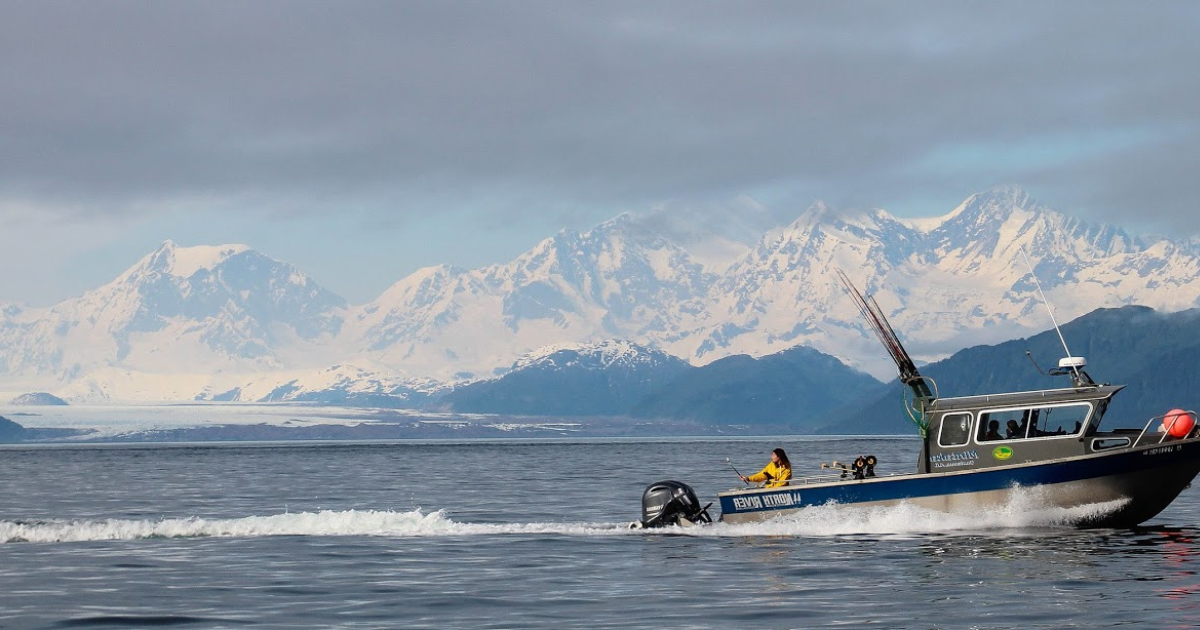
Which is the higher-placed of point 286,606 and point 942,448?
point 942,448

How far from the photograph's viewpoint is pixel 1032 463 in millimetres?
43656

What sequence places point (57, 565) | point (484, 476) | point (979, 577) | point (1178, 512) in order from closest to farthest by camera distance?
point (979, 577) < point (57, 565) < point (1178, 512) < point (484, 476)

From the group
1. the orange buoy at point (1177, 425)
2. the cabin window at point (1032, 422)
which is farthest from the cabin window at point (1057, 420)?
the orange buoy at point (1177, 425)

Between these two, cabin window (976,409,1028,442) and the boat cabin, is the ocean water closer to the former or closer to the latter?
the boat cabin

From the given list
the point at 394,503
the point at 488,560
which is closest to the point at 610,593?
the point at 488,560

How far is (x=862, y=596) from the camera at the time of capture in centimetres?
3198

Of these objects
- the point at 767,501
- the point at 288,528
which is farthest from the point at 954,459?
the point at 288,528

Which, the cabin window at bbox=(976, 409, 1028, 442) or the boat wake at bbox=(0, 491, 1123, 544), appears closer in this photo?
the boat wake at bbox=(0, 491, 1123, 544)

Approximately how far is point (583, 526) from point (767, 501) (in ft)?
25.5

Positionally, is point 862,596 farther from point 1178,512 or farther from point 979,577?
point 1178,512

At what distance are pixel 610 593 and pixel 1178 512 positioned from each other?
1230 inches

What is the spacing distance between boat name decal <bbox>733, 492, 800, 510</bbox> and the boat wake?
43 centimetres

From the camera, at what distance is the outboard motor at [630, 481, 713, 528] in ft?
154

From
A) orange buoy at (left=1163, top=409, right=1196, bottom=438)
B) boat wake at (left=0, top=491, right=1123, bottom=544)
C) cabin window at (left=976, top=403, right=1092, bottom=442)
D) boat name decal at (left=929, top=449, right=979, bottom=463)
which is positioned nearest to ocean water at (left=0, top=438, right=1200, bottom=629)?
boat wake at (left=0, top=491, right=1123, bottom=544)
